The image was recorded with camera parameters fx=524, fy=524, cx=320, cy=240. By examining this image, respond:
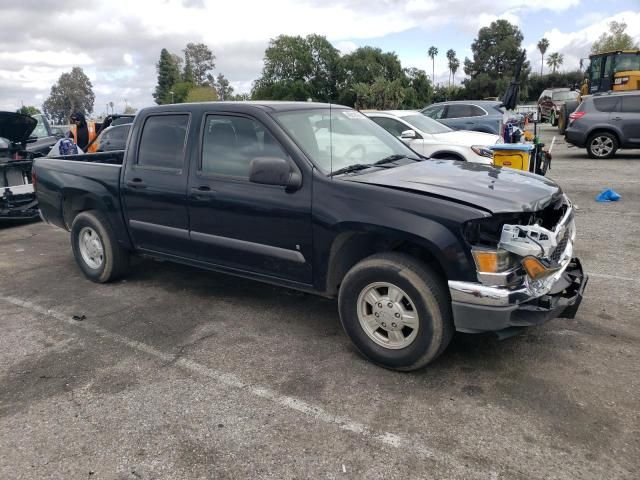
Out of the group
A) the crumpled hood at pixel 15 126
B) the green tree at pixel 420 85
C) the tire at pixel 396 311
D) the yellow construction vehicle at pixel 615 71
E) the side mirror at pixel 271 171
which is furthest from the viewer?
the green tree at pixel 420 85

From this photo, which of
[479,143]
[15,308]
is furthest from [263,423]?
[479,143]

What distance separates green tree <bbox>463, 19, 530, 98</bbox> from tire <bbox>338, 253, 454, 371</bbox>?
268 feet

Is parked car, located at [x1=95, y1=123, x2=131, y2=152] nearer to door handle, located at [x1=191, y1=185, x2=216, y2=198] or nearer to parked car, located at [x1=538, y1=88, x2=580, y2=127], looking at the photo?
door handle, located at [x1=191, y1=185, x2=216, y2=198]

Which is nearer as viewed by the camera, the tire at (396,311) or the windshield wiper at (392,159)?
the tire at (396,311)

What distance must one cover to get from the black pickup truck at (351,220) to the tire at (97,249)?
0.26ft

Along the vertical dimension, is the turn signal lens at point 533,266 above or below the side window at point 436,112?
below

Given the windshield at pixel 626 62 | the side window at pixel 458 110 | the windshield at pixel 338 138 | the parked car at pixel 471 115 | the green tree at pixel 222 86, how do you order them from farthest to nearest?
the green tree at pixel 222 86 → the windshield at pixel 626 62 → the side window at pixel 458 110 → the parked car at pixel 471 115 → the windshield at pixel 338 138

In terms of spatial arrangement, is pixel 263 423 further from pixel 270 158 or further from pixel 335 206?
pixel 270 158

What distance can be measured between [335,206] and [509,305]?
1272 mm

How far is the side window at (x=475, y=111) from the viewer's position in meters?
14.4

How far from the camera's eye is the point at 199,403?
3.20 meters

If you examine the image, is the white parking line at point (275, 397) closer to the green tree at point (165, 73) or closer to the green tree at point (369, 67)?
the green tree at point (369, 67)

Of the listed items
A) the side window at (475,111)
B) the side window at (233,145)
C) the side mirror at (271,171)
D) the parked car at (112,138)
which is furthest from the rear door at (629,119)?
the side mirror at (271,171)

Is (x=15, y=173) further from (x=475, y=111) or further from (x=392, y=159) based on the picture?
(x=475, y=111)
